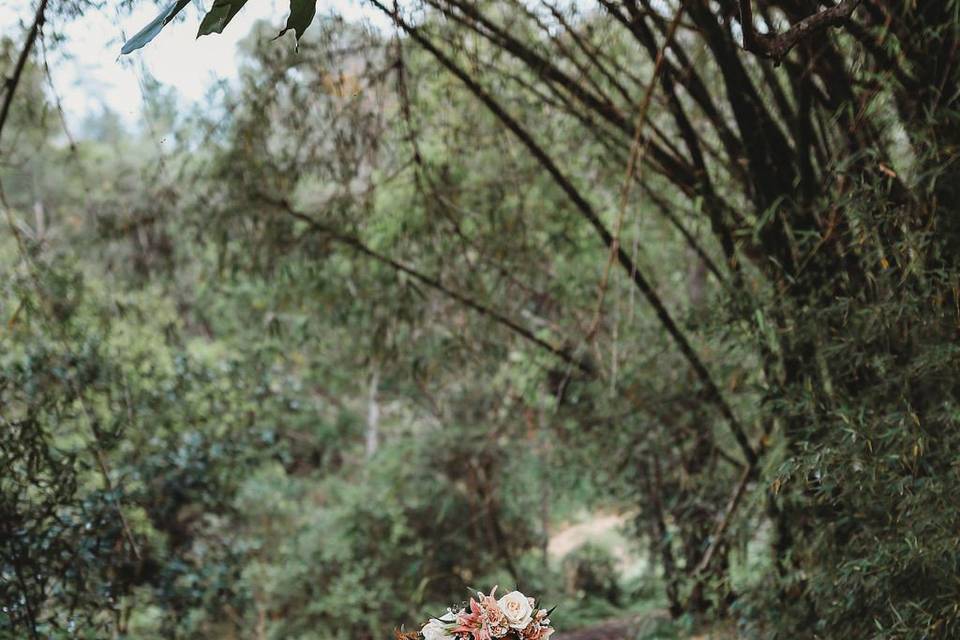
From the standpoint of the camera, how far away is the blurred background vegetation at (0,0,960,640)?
1.94 metres

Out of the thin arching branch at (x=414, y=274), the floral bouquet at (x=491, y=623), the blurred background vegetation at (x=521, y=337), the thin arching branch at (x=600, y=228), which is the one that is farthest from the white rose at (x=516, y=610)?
the thin arching branch at (x=414, y=274)

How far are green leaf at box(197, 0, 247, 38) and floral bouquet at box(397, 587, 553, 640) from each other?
971 mm

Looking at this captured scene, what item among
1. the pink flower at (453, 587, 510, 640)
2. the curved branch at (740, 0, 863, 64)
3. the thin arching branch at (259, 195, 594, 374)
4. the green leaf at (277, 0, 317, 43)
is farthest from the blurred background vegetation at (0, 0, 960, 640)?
the green leaf at (277, 0, 317, 43)

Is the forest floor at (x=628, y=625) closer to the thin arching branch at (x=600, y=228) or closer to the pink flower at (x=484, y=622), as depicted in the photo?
the thin arching branch at (x=600, y=228)

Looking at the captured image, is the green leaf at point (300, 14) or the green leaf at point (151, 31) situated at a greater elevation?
the green leaf at point (151, 31)

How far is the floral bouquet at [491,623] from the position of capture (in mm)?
1427

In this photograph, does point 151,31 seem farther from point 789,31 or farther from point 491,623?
point 491,623

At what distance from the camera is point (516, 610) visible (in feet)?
4.74

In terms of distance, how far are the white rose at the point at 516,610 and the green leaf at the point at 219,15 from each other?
1.01 m

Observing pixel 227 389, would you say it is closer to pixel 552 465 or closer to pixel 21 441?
pixel 552 465

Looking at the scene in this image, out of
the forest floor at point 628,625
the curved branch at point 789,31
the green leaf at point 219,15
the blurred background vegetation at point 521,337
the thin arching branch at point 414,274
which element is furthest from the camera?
the forest floor at point 628,625

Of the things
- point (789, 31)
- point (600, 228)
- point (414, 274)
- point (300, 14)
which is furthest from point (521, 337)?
point (300, 14)

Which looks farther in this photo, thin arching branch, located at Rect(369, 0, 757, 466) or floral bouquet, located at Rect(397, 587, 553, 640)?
thin arching branch, located at Rect(369, 0, 757, 466)

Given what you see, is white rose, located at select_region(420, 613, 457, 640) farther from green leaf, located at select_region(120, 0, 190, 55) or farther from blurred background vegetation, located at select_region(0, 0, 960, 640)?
green leaf, located at select_region(120, 0, 190, 55)
